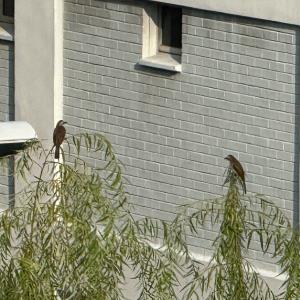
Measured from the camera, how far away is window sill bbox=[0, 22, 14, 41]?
17.3 metres

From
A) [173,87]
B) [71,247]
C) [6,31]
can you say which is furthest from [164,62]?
[71,247]

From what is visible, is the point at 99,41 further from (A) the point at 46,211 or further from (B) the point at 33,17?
(A) the point at 46,211

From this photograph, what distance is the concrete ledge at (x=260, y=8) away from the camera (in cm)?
1476

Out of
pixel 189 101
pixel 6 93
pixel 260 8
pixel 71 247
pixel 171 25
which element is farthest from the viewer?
pixel 6 93

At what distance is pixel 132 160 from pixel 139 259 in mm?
6003

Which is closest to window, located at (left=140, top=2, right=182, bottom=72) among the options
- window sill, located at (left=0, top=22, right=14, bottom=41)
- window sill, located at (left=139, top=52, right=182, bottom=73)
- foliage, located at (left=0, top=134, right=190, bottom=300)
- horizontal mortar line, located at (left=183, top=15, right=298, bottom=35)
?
window sill, located at (left=139, top=52, right=182, bottom=73)

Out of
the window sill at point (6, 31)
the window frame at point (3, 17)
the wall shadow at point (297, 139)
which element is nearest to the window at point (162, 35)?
the wall shadow at point (297, 139)

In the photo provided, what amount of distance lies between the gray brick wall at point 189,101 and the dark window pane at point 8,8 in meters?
0.88

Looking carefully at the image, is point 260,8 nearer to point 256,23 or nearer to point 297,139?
point 256,23

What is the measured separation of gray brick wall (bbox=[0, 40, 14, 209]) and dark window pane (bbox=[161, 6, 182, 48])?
72.0 inches

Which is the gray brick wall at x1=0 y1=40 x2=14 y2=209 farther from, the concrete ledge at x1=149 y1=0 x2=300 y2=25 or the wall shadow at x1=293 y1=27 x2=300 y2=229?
the wall shadow at x1=293 y1=27 x2=300 y2=229

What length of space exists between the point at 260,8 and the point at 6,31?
3.38 meters

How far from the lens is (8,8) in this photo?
17.5 metres

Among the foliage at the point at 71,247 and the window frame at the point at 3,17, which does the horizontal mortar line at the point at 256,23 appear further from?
the foliage at the point at 71,247
